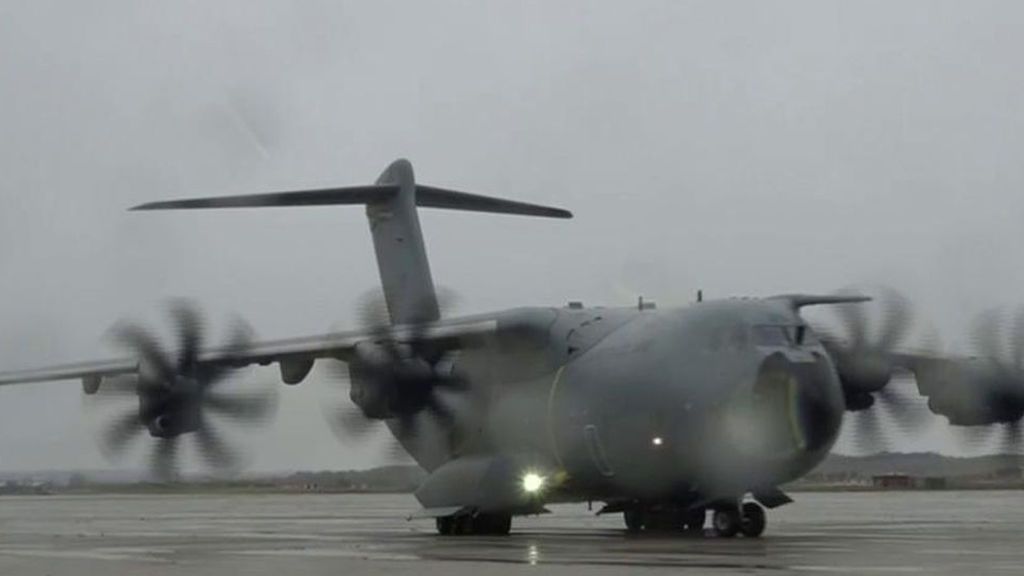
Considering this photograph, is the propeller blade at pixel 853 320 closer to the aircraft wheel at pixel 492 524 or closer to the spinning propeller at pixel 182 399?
the aircraft wheel at pixel 492 524

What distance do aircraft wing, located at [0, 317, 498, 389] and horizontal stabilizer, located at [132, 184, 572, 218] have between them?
2.37m

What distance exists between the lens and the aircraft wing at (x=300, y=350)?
86.0 feet

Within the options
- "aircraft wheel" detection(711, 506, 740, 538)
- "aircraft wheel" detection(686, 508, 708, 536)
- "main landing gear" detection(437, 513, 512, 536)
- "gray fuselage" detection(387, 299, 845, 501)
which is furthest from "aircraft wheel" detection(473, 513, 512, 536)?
"aircraft wheel" detection(711, 506, 740, 538)

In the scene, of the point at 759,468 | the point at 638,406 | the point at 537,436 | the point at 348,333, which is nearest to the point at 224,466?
the point at 348,333

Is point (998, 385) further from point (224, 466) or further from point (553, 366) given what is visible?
point (224, 466)

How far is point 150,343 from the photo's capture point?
89.0ft

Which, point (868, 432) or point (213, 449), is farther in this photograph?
point (868, 432)

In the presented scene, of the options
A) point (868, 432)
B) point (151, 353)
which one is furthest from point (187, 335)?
point (868, 432)

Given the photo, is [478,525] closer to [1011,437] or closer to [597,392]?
[597,392]

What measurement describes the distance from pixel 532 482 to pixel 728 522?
3614 millimetres

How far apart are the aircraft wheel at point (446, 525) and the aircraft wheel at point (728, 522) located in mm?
4954

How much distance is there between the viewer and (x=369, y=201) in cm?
2981

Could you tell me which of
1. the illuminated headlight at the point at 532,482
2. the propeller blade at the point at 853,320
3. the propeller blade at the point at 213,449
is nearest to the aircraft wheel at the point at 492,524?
the illuminated headlight at the point at 532,482

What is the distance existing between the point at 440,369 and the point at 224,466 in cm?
374
